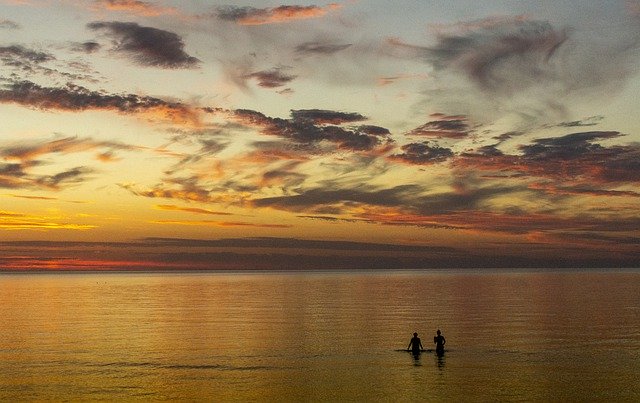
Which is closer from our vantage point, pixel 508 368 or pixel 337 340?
pixel 508 368

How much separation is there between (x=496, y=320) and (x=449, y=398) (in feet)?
219

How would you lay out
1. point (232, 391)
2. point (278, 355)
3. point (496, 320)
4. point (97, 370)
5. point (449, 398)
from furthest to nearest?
point (496, 320) → point (278, 355) → point (97, 370) → point (232, 391) → point (449, 398)

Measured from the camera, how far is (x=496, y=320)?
115 m

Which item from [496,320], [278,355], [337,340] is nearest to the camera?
[278,355]

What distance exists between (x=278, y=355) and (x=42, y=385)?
24.9 m

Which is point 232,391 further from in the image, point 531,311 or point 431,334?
point 531,311

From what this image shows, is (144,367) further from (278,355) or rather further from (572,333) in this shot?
(572,333)

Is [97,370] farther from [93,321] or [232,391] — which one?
[93,321]

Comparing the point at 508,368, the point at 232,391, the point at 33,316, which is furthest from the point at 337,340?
the point at 33,316

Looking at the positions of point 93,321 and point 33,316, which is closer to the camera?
point 93,321

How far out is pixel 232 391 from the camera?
55.6 m

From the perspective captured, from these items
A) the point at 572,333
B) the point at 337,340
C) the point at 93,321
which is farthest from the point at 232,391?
the point at 93,321

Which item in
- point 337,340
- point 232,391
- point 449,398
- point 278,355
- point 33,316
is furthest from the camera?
point 33,316

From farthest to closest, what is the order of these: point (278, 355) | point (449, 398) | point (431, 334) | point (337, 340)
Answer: point (431, 334) < point (337, 340) < point (278, 355) < point (449, 398)
